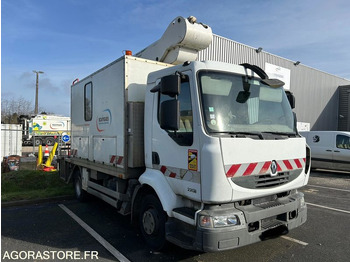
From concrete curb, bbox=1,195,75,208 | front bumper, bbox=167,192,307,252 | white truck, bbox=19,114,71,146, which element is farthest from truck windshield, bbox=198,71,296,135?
white truck, bbox=19,114,71,146

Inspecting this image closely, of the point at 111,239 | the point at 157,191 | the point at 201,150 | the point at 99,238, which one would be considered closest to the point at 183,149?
the point at 201,150

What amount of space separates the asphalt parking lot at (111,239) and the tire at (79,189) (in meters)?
0.28

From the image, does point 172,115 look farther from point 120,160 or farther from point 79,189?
point 79,189

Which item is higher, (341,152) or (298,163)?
(298,163)

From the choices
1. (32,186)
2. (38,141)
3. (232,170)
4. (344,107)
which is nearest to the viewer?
(232,170)

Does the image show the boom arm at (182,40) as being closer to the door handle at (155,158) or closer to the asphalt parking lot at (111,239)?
the door handle at (155,158)

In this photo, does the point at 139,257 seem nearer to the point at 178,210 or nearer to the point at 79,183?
the point at 178,210

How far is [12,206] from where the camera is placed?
6613mm

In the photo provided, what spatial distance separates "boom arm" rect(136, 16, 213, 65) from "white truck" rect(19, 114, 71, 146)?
1059 inches

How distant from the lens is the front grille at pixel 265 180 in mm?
3348

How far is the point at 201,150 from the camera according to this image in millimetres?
3271

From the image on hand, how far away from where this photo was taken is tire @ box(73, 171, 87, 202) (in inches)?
276

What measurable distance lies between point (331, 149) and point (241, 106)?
10.4 m

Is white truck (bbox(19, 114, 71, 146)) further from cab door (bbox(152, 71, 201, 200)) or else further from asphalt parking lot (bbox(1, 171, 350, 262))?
cab door (bbox(152, 71, 201, 200))
